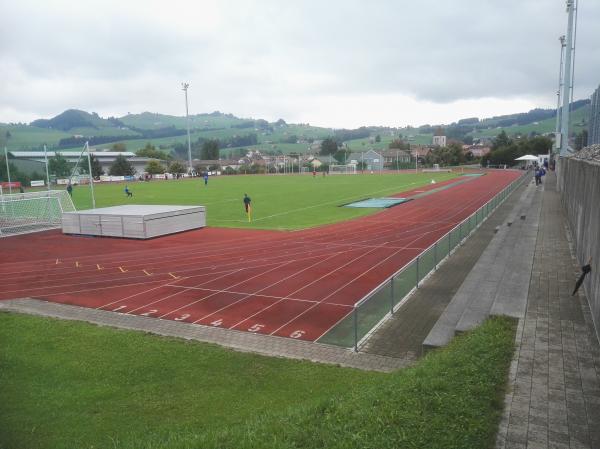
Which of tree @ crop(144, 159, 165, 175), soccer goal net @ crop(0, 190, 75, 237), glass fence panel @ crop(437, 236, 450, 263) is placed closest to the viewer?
glass fence panel @ crop(437, 236, 450, 263)

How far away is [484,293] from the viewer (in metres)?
11.7

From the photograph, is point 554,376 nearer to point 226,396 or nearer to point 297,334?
point 226,396

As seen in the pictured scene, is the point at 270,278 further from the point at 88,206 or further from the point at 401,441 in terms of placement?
the point at 88,206

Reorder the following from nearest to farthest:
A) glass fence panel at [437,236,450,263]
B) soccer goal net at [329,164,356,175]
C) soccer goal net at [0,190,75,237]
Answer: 1. glass fence panel at [437,236,450,263]
2. soccer goal net at [0,190,75,237]
3. soccer goal net at [329,164,356,175]

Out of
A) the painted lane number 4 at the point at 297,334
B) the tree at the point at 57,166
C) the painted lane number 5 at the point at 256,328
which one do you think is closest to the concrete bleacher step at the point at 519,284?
the painted lane number 4 at the point at 297,334

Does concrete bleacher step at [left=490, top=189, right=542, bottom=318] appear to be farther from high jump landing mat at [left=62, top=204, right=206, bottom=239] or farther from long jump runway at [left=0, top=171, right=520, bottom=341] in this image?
high jump landing mat at [left=62, top=204, right=206, bottom=239]

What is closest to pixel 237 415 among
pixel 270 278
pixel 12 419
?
pixel 12 419

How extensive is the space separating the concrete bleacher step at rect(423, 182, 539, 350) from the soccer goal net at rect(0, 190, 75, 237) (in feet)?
85.1

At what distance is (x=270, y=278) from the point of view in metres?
16.7

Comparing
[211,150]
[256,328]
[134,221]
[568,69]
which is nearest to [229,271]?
[256,328]

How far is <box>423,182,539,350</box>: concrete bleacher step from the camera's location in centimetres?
994

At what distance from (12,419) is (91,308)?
6.84 m

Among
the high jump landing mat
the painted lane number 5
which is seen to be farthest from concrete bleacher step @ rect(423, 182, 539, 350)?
the high jump landing mat

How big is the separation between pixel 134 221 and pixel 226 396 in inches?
768
